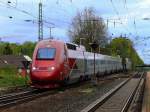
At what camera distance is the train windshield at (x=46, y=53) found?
32.8 meters

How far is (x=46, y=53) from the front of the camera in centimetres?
3312

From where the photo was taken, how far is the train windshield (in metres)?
32.8

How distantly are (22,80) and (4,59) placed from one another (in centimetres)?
6650

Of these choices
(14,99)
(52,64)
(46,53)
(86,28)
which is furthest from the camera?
(86,28)

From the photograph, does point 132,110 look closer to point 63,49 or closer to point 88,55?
point 63,49

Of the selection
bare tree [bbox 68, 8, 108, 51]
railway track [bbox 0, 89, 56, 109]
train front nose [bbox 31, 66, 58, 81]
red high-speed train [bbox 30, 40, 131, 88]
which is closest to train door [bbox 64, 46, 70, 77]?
red high-speed train [bbox 30, 40, 131, 88]

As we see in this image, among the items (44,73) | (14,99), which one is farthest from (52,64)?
(14,99)

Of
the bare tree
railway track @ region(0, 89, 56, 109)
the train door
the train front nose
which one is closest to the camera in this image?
railway track @ region(0, 89, 56, 109)

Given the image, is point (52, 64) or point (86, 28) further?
point (86, 28)

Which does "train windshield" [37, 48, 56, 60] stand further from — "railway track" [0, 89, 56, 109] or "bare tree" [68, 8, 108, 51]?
"bare tree" [68, 8, 108, 51]

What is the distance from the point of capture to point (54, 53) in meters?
33.1

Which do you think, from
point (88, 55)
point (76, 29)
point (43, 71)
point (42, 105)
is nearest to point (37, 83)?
point (43, 71)

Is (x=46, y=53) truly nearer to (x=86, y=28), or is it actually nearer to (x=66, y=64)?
(x=66, y=64)

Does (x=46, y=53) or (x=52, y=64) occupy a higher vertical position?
(x=46, y=53)
